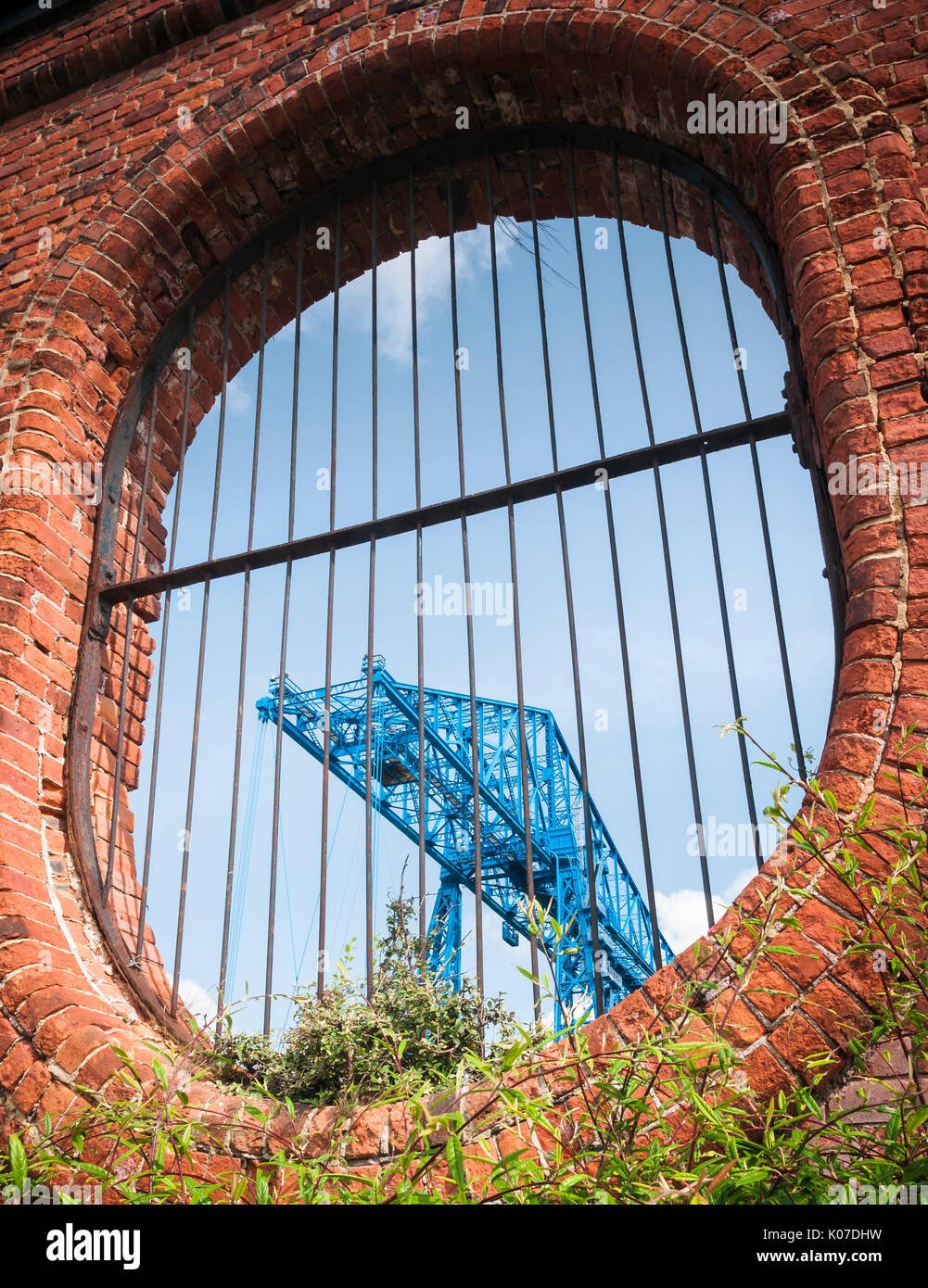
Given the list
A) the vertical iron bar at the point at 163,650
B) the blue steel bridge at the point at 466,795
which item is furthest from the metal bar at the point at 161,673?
the blue steel bridge at the point at 466,795

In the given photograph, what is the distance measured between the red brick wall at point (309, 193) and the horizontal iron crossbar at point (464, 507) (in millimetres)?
237

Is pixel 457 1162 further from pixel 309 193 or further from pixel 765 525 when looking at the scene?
pixel 309 193

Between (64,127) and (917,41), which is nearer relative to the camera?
(917,41)

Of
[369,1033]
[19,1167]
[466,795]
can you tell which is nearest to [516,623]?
[369,1033]

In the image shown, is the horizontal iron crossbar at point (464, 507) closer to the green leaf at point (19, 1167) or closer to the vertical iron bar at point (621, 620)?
the vertical iron bar at point (621, 620)

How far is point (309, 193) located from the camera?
13.4 ft

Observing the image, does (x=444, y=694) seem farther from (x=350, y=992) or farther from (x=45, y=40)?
(x=350, y=992)

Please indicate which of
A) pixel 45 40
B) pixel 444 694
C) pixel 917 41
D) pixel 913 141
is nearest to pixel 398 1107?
pixel 913 141

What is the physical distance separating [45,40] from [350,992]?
15.1ft

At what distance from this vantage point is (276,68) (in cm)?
396

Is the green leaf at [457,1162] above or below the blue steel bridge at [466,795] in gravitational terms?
below

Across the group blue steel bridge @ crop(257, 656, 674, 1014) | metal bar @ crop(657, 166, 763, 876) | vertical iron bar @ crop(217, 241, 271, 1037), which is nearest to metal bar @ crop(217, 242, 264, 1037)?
vertical iron bar @ crop(217, 241, 271, 1037)

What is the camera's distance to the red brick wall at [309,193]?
2.19 m

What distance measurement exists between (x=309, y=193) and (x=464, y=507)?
1.80 m
